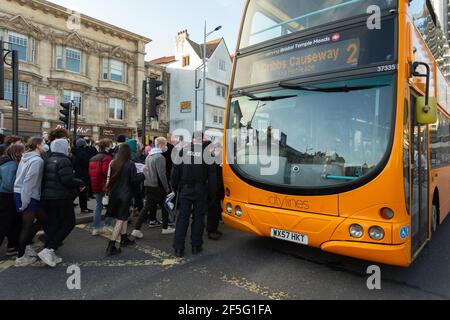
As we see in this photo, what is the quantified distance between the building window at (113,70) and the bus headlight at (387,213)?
27.9 metres

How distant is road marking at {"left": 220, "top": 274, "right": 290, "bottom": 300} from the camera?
360 centimetres

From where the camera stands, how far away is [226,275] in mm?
4168

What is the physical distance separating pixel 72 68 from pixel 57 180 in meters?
24.4

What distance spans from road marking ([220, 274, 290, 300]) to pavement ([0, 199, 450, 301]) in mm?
11

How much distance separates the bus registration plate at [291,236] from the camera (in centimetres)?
404

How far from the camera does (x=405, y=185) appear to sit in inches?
143

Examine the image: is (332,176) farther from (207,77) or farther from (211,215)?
(207,77)

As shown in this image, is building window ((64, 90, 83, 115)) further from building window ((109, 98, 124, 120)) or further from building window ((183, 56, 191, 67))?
building window ((183, 56, 191, 67))

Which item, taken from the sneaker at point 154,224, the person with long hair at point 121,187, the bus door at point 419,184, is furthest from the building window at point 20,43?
the bus door at point 419,184

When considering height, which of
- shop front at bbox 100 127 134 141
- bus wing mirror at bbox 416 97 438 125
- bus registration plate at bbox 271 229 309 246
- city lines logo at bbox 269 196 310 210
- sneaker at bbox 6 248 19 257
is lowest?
sneaker at bbox 6 248 19 257

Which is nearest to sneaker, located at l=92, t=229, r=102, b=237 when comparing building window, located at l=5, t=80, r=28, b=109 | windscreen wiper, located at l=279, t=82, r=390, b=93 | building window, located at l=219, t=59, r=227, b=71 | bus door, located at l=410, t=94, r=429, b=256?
windscreen wiper, located at l=279, t=82, r=390, b=93

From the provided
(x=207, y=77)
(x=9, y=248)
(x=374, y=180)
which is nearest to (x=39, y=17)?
(x=207, y=77)

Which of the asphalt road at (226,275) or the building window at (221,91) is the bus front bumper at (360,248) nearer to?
the asphalt road at (226,275)

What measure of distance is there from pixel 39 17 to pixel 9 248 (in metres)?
24.3
